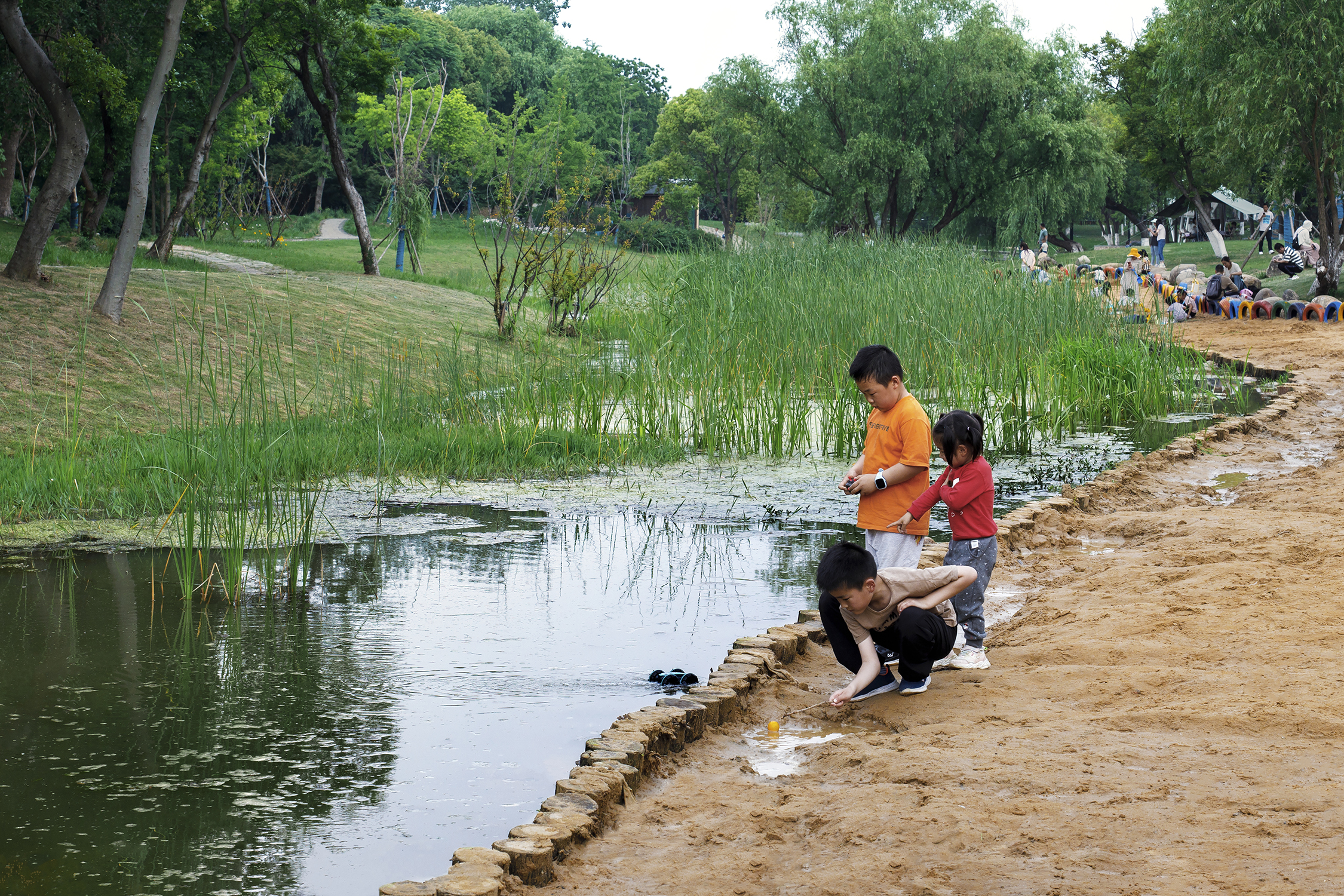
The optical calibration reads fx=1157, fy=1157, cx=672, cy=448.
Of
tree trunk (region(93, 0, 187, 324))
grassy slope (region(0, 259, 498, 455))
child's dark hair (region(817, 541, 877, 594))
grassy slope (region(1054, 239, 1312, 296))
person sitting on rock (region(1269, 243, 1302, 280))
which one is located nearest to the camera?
child's dark hair (region(817, 541, 877, 594))

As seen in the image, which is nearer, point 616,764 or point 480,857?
point 480,857

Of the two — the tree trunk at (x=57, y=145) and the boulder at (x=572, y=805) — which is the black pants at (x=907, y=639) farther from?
the tree trunk at (x=57, y=145)

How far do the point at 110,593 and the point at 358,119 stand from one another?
4262 cm

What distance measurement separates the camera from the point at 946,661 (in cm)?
449

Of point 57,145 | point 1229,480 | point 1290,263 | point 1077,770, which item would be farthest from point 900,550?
point 1290,263

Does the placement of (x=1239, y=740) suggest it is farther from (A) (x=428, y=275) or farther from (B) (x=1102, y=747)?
(A) (x=428, y=275)

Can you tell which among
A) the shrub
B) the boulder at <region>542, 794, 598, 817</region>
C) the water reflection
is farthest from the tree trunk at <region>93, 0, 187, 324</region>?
the boulder at <region>542, 794, 598, 817</region>

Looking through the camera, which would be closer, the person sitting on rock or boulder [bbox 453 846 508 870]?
boulder [bbox 453 846 508 870]

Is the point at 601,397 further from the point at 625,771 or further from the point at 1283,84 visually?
the point at 1283,84

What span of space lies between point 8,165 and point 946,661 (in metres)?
28.1

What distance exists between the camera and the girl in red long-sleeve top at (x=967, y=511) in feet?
14.3

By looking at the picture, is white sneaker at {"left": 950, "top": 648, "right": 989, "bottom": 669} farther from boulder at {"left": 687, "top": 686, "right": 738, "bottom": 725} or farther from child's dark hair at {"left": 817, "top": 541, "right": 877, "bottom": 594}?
boulder at {"left": 687, "top": 686, "right": 738, "bottom": 725}

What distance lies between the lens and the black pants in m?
4.09

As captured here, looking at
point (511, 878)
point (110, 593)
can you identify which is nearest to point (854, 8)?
point (110, 593)
